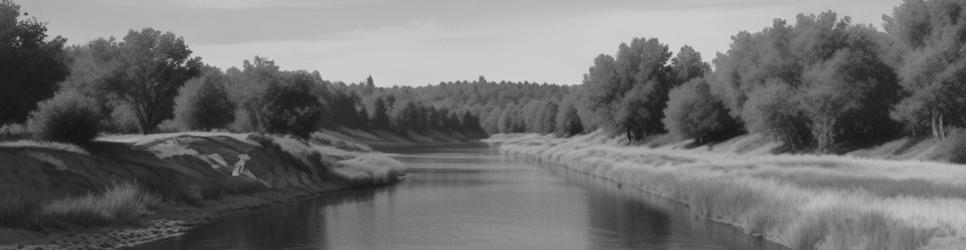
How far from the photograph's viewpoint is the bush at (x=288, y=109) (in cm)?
7812

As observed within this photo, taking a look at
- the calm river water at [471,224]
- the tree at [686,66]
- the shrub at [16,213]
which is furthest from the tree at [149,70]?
the tree at [686,66]

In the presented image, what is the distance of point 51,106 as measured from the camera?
39.8 meters

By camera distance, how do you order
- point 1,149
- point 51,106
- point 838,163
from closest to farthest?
point 1,149
point 51,106
point 838,163

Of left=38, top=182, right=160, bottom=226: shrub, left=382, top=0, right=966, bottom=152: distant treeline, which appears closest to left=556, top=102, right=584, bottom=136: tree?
left=382, top=0, right=966, bottom=152: distant treeline

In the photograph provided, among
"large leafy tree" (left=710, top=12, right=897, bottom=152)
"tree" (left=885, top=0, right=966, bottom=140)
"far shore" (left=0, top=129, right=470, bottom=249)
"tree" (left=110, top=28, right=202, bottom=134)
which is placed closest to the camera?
"far shore" (left=0, top=129, right=470, bottom=249)

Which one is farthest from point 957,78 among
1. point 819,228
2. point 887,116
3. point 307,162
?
point 307,162

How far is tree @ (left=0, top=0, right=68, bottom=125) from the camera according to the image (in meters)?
35.8

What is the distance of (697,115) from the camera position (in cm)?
9875

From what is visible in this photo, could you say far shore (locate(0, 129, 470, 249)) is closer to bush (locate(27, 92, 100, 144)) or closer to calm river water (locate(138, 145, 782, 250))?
bush (locate(27, 92, 100, 144))

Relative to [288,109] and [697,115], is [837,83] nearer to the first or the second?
[697,115]

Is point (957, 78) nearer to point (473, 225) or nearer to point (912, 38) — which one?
point (912, 38)

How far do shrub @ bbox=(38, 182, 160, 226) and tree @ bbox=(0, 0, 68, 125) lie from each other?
614cm

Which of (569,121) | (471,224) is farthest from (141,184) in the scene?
(569,121)

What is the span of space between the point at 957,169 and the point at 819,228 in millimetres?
23930
